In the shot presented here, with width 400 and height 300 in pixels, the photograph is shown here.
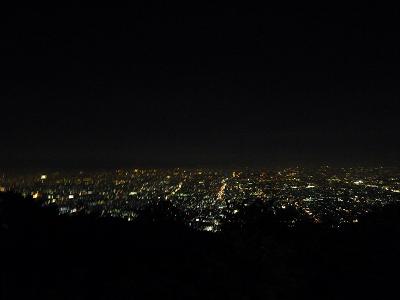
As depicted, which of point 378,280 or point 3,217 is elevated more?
point 3,217

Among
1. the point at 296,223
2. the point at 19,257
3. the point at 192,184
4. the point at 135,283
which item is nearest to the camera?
the point at 135,283

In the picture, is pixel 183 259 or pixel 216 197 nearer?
pixel 183 259

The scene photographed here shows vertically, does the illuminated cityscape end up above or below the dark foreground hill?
above

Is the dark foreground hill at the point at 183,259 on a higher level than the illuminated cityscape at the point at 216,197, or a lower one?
lower

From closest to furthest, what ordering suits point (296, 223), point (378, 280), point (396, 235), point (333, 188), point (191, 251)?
point (378, 280) < point (191, 251) < point (396, 235) < point (296, 223) < point (333, 188)

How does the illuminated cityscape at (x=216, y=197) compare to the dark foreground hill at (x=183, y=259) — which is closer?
the dark foreground hill at (x=183, y=259)

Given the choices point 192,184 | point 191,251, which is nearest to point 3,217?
point 191,251

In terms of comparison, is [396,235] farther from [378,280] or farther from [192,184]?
[192,184]

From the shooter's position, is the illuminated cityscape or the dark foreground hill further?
the illuminated cityscape
